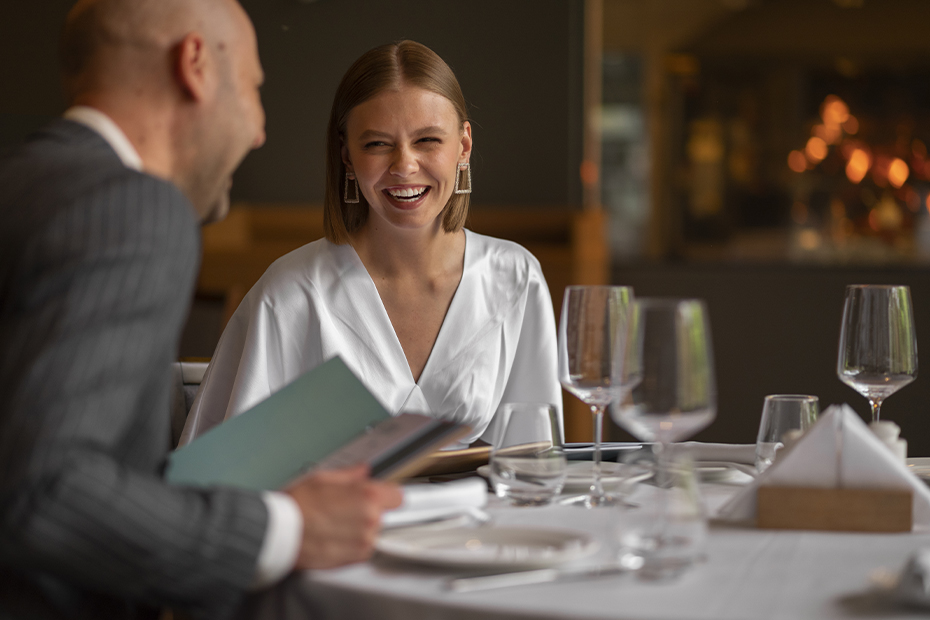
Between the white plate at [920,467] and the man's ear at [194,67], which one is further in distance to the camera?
the white plate at [920,467]

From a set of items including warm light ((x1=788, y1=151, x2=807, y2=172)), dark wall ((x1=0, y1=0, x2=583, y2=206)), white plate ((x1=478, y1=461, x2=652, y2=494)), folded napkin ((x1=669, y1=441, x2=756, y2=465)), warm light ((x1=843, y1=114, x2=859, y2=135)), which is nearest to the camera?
white plate ((x1=478, y1=461, x2=652, y2=494))

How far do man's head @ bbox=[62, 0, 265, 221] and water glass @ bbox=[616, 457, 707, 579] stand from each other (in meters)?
0.59

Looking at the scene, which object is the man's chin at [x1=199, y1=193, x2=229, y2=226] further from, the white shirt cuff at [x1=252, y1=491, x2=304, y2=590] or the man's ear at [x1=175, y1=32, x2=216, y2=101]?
the white shirt cuff at [x1=252, y1=491, x2=304, y2=590]

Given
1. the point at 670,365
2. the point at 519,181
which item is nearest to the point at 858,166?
the point at 519,181

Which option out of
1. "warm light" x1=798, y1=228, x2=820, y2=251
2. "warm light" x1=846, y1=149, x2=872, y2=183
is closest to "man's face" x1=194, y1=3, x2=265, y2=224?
"warm light" x1=798, y1=228, x2=820, y2=251

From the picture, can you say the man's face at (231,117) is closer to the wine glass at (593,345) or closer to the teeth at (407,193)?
the wine glass at (593,345)

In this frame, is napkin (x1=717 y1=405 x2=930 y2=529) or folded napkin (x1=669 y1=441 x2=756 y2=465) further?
folded napkin (x1=669 y1=441 x2=756 y2=465)

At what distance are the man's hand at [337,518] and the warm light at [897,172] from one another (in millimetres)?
9235

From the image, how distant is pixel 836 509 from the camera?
102cm

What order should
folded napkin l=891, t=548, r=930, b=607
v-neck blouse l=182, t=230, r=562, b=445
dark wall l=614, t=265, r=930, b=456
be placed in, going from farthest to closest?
dark wall l=614, t=265, r=930, b=456
v-neck blouse l=182, t=230, r=562, b=445
folded napkin l=891, t=548, r=930, b=607

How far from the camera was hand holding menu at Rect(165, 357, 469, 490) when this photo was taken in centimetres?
104

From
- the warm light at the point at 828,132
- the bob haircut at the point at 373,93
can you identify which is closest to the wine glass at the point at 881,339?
the bob haircut at the point at 373,93

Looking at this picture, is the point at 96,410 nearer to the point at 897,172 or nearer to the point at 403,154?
the point at 403,154

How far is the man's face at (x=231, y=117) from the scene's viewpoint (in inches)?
41.4
